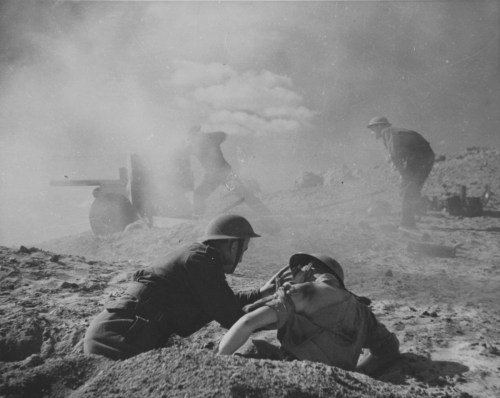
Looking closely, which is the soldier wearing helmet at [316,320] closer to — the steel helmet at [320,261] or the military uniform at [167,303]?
the steel helmet at [320,261]

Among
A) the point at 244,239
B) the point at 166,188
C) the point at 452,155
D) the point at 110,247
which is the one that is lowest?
the point at 110,247

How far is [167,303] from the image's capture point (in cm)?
231

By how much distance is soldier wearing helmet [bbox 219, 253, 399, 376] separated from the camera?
1899mm

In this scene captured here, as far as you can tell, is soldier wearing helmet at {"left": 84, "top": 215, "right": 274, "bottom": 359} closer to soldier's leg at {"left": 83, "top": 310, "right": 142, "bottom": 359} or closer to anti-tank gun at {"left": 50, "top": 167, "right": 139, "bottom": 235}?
soldier's leg at {"left": 83, "top": 310, "right": 142, "bottom": 359}

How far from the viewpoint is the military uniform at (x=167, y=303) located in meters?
2.16

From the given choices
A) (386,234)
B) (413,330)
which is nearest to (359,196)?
(386,234)

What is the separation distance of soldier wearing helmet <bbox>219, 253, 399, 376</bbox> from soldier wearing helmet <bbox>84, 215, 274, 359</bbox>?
1.02 feet

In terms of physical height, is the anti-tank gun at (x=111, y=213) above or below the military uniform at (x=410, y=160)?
below

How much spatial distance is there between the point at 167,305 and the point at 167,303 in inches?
0.5

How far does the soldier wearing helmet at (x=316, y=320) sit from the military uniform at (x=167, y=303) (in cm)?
29

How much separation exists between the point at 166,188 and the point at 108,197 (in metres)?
2.08

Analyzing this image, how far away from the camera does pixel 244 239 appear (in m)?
2.75

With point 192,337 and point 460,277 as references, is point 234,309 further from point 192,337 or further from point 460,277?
point 460,277

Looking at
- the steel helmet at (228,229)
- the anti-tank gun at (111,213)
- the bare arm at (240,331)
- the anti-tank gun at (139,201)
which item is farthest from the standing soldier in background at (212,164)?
the bare arm at (240,331)
